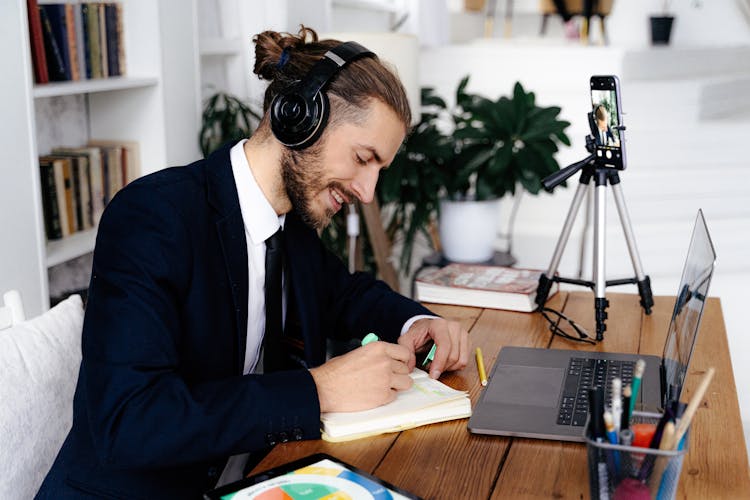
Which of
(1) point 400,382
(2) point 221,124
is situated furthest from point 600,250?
(2) point 221,124

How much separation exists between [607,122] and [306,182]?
666mm

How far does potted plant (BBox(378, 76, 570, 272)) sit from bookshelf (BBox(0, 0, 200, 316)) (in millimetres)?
820

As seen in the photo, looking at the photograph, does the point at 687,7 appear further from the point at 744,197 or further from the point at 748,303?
the point at 748,303

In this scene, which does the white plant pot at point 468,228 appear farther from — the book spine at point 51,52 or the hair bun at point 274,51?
the hair bun at point 274,51

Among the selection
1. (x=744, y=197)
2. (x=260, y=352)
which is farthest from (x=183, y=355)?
(x=744, y=197)

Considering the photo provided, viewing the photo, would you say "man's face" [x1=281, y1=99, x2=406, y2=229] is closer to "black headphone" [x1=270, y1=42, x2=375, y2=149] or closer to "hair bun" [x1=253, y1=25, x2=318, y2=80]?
"black headphone" [x1=270, y1=42, x2=375, y2=149]

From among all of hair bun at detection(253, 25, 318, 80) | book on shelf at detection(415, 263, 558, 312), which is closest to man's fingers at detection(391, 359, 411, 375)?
hair bun at detection(253, 25, 318, 80)

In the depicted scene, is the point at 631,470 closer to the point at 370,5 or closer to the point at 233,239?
the point at 233,239

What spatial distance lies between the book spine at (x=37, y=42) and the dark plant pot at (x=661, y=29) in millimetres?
6162

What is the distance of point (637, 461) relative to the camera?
0.88m

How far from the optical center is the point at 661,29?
23.8ft

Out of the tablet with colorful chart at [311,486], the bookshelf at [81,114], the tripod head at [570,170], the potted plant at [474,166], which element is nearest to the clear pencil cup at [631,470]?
the tablet with colorful chart at [311,486]

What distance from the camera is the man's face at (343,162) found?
4.55 ft

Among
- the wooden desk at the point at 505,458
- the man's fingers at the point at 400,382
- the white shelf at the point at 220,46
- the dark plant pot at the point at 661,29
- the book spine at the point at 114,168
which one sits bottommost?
the wooden desk at the point at 505,458
